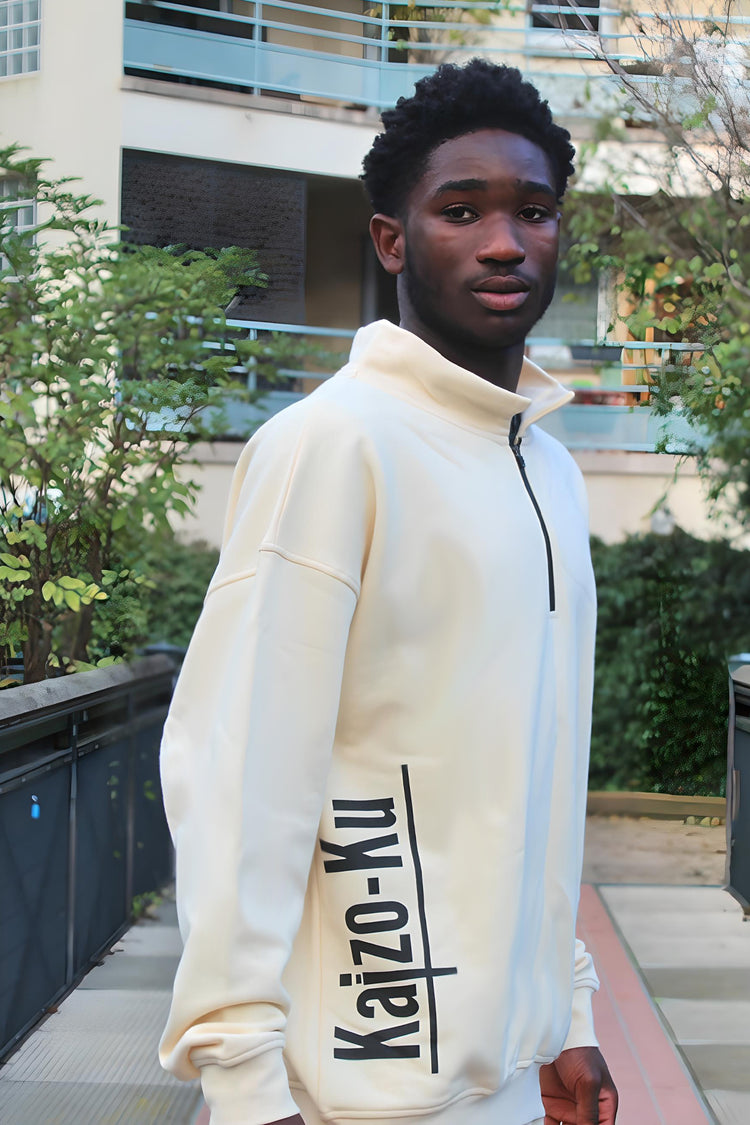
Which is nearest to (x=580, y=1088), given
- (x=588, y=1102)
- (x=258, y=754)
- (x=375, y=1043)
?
(x=588, y=1102)

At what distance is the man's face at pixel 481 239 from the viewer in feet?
3.58

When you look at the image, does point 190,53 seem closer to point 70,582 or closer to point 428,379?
point 70,582

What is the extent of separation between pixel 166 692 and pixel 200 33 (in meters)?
1.76

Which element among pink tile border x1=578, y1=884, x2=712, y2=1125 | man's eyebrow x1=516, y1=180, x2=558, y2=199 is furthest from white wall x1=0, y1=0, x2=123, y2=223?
pink tile border x1=578, y1=884, x2=712, y2=1125

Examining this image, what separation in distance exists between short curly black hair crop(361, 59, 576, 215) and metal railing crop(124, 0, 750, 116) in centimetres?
193

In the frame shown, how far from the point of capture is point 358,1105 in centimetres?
96

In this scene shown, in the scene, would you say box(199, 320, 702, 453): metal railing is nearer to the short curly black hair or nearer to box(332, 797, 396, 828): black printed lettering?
the short curly black hair

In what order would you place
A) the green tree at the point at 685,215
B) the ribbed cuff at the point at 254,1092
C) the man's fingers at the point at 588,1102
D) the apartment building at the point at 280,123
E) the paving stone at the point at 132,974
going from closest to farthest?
the ribbed cuff at the point at 254,1092, the man's fingers at the point at 588,1102, the apartment building at the point at 280,123, the green tree at the point at 685,215, the paving stone at the point at 132,974

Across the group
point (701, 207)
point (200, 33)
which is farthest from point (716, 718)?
point (200, 33)

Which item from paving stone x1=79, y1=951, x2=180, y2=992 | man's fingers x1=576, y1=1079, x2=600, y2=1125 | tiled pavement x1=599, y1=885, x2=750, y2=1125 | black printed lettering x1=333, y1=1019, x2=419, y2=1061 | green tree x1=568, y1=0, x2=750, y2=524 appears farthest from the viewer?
tiled pavement x1=599, y1=885, x2=750, y2=1125

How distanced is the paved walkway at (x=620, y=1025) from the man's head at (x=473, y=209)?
2437 mm

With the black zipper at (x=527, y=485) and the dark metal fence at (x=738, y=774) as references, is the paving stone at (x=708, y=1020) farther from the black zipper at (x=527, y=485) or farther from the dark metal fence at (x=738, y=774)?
the black zipper at (x=527, y=485)

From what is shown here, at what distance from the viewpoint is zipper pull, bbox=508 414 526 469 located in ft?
3.82

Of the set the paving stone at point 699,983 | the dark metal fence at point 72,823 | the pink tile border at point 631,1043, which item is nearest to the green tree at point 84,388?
the dark metal fence at point 72,823
